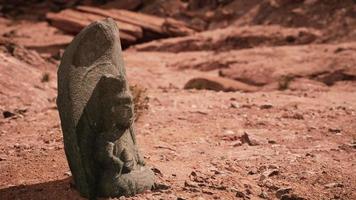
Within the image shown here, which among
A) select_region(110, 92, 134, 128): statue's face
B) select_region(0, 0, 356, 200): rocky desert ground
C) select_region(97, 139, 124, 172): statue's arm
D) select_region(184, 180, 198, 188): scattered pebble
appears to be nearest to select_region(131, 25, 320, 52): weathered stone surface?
select_region(0, 0, 356, 200): rocky desert ground

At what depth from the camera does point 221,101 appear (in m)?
8.73

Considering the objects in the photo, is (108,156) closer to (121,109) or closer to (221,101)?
(121,109)

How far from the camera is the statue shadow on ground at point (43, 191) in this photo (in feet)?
14.0

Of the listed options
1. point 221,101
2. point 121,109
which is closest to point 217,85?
point 221,101

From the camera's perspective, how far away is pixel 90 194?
13.5 ft

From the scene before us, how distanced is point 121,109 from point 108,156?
394 millimetres

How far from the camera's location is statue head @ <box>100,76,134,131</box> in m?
4.07

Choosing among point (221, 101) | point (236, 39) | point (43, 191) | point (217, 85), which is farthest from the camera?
point (236, 39)

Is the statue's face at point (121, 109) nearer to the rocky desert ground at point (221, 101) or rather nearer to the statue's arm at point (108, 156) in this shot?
the statue's arm at point (108, 156)

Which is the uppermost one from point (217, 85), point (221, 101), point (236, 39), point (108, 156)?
point (236, 39)

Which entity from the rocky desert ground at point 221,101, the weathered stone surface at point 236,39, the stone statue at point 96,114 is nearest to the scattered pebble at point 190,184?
the rocky desert ground at point 221,101

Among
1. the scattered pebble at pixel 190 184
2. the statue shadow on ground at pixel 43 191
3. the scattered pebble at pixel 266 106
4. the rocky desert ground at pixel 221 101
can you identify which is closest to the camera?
the statue shadow on ground at pixel 43 191

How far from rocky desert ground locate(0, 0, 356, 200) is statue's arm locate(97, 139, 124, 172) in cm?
40

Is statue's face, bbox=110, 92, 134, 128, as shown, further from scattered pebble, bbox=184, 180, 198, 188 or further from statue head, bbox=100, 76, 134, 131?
scattered pebble, bbox=184, 180, 198, 188
